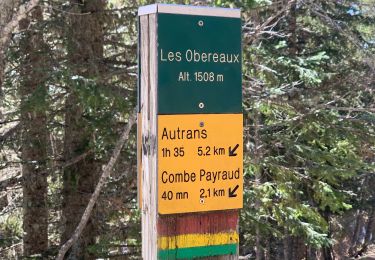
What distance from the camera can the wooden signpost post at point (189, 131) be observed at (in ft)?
7.28

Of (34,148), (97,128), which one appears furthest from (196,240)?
Result: (34,148)

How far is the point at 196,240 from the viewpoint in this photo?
7.54ft

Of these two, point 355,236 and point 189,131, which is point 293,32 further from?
point 355,236

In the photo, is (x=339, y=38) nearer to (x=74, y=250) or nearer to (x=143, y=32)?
(x=74, y=250)

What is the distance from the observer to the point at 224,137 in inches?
91.8

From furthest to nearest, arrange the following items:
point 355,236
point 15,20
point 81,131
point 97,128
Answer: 1. point 355,236
2. point 81,131
3. point 97,128
4. point 15,20

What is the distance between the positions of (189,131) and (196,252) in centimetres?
50

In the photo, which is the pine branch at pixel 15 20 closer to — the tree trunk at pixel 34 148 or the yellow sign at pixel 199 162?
the tree trunk at pixel 34 148

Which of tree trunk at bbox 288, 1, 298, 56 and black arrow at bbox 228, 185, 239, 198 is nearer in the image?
black arrow at bbox 228, 185, 239, 198

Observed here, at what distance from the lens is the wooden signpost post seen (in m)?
2.22

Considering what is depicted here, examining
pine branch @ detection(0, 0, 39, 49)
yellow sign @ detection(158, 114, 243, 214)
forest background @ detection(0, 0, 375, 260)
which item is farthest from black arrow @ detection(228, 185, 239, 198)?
forest background @ detection(0, 0, 375, 260)

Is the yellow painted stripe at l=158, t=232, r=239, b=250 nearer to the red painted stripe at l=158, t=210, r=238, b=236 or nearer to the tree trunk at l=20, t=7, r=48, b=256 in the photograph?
the red painted stripe at l=158, t=210, r=238, b=236

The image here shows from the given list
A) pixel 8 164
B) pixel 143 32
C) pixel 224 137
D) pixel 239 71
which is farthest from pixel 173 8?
pixel 8 164

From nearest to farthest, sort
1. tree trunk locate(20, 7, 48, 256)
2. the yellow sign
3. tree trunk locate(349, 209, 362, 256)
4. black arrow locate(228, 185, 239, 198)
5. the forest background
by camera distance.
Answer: the yellow sign
black arrow locate(228, 185, 239, 198)
the forest background
tree trunk locate(20, 7, 48, 256)
tree trunk locate(349, 209, 362, 256)
